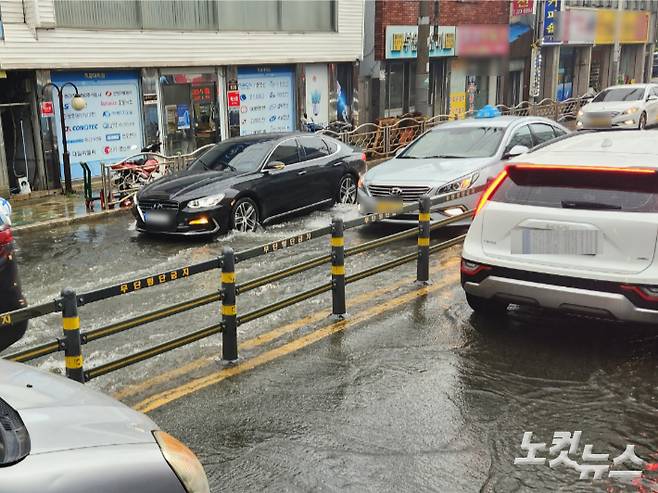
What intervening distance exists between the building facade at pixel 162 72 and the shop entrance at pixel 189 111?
3 cm

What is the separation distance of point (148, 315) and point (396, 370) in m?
1.91

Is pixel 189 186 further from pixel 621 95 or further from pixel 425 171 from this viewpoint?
pixel 621 95

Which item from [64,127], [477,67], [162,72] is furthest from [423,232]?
[477,67]

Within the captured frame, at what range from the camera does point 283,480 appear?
4.18 m

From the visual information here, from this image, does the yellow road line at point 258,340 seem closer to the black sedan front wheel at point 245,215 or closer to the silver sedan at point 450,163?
the silver sedan at point 450,163

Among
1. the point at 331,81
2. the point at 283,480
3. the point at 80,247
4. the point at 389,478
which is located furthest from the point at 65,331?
the point at 331,81

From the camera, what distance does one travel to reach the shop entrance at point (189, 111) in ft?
59.2

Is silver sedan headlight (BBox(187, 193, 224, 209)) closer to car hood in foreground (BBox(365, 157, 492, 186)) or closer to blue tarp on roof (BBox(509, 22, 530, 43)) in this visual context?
car hood in foreground (BBox(365, 157, 492, 186))

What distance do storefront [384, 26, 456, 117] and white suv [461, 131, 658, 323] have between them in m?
18.9

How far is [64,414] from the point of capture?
9.07ft

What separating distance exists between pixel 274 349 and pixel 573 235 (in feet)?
8.22

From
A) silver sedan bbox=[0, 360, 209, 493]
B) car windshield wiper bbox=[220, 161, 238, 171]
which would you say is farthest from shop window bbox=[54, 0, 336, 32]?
silver sedan bbox=[0, 360, 209, 493]

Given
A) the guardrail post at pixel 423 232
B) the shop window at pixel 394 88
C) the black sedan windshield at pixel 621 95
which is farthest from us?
the shop window at pixel 394 88

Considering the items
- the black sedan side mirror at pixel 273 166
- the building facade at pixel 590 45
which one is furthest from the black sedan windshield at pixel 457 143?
the building facade at pixel 590 45
